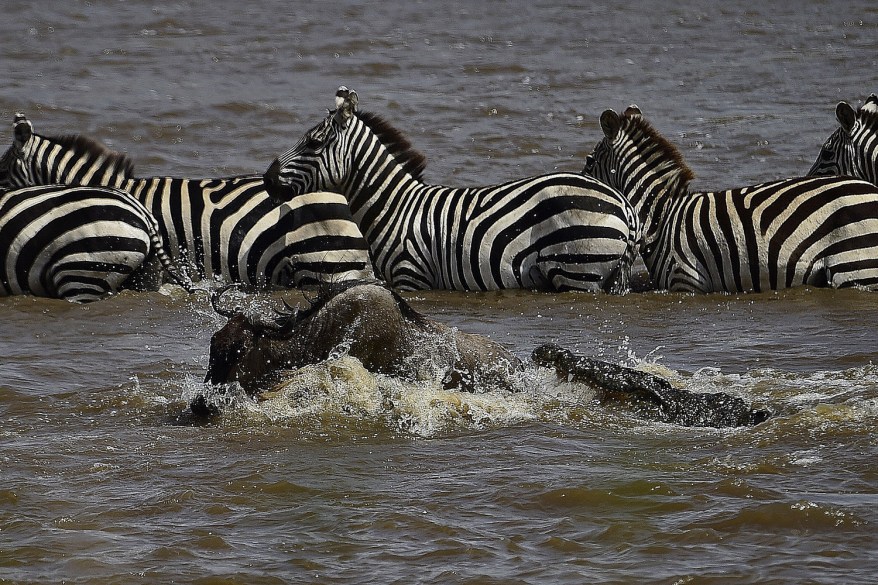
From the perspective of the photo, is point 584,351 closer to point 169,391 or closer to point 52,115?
point 169,391

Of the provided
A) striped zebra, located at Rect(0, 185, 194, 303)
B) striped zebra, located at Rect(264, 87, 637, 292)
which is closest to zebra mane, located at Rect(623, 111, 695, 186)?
striped zebra, located at Rect(264, 87, 637, 292)

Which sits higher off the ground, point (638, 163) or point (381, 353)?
point (638, 163)

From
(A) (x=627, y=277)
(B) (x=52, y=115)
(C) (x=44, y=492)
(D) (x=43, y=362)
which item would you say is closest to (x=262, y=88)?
(B) (x=52, y=115)

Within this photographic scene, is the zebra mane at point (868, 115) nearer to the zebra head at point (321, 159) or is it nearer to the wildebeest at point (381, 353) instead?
the zebra head at point (321, 159)

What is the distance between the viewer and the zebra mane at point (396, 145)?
10648mm

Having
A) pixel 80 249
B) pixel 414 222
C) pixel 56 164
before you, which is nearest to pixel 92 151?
pixel 56 164

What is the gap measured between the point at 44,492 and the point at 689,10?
72.8 feet

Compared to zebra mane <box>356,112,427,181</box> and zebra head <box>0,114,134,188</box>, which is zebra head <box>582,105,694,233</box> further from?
zebra head <box>0,114,134,188</box>

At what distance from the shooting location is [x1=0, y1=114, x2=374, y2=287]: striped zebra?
10.1m

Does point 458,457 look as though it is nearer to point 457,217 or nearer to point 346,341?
point 346,341

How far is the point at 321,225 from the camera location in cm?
1016

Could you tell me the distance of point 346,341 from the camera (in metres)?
5.84

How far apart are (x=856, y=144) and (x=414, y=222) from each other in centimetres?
332

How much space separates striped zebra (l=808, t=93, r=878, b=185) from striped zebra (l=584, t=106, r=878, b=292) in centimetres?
105
